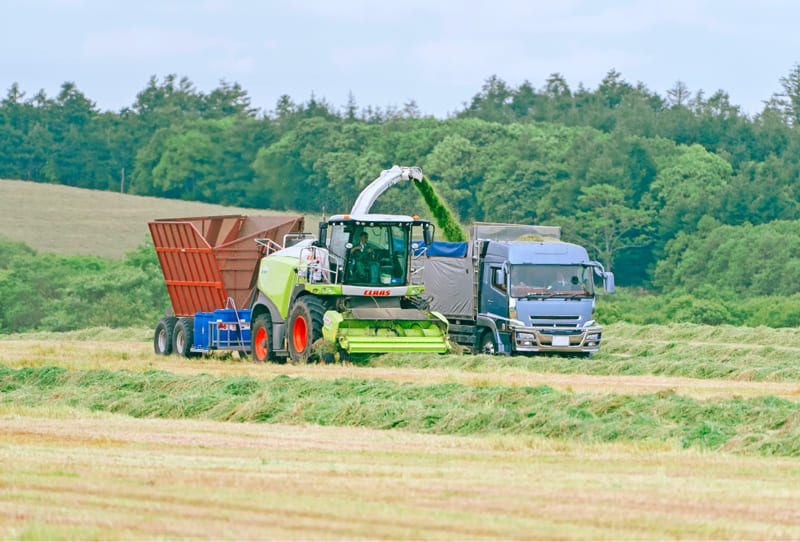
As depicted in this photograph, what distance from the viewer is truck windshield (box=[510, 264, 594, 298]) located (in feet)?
85.0

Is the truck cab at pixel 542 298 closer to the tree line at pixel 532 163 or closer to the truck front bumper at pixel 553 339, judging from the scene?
the truck front bumper at pixel 553 339

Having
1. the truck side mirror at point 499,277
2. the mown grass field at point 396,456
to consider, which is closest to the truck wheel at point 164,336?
the mown grass field at point 396,456

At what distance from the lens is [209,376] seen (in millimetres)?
18984

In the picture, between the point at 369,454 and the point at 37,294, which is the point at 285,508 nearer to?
the point at 369,454

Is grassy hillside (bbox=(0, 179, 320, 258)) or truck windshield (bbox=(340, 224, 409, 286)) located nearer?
truck windshield (bbox=(340, 224, 409, 286))

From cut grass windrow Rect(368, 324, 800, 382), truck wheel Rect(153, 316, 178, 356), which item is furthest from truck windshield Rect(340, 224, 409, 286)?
truck wheel Rect(153, 316, 178, 356)

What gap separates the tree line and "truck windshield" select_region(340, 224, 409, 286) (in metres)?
36.3

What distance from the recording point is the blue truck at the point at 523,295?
1014 inches

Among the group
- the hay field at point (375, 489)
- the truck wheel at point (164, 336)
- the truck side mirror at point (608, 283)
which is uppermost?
the truck side mirror at point (608, 283)

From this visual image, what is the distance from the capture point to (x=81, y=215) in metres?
87.0

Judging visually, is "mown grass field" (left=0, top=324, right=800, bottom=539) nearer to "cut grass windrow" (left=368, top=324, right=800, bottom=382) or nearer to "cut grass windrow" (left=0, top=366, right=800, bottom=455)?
"cut grass windrow" (left=0, top=366, right=800, bottom=455)

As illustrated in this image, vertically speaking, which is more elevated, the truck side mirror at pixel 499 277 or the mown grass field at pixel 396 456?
the truck side mirror at pixel 499 277

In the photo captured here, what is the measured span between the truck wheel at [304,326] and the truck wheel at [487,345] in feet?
14.0

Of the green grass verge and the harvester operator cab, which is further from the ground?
the harvester operator cab
